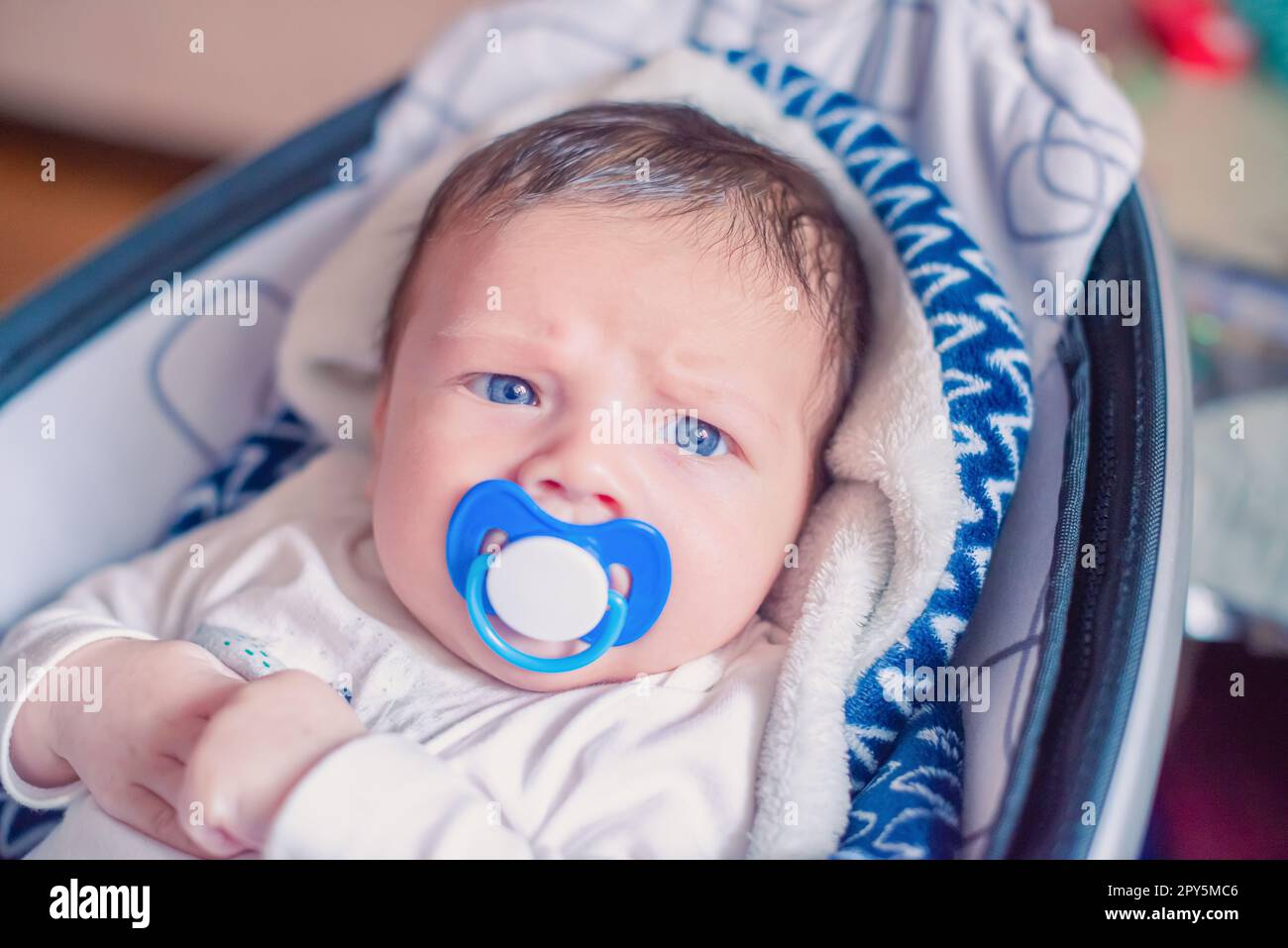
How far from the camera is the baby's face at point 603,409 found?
75 centimetres

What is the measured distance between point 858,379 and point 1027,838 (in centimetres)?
40

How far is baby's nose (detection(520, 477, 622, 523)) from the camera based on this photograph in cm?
73

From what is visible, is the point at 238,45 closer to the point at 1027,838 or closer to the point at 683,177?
the point at 683,177

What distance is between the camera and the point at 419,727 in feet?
2.54

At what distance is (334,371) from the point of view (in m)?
1.12

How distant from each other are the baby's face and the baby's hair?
0.03 meters

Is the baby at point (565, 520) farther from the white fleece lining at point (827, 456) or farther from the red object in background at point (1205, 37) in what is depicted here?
the red object in background at point (1205, 37)

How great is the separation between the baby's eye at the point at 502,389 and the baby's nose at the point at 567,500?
8 cm

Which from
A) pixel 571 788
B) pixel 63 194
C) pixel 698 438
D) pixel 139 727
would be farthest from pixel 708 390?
A: pixel 63 194

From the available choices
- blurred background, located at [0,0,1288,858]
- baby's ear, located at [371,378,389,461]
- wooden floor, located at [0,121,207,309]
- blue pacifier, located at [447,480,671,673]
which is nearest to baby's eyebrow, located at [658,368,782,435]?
blue pacifier, located at [447,480,671,673]

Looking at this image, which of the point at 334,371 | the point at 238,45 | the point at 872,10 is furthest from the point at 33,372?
the point at 238,45

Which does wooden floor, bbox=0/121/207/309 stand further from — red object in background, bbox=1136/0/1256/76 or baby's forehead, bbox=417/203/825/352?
red object in background, bbox=1136/0/1256/76

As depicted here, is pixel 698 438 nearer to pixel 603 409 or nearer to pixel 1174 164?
pixel 603 409

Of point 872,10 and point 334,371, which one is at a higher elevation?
point 872,10
